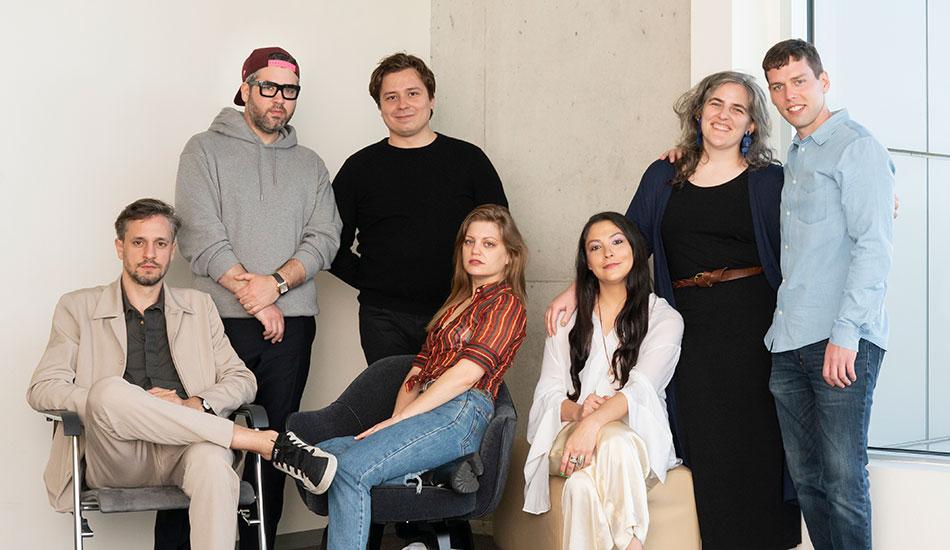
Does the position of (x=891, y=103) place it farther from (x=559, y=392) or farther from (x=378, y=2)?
(x=378, y=2)

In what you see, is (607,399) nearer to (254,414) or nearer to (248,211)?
(254,414)

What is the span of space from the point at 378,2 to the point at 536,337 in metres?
2.01

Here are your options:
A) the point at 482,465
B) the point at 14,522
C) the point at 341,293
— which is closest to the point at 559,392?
the point at 482,465

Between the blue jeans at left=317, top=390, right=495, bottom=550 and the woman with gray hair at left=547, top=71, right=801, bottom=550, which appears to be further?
the woman with gray hair at left=547, top=71, right=801, bottom=550

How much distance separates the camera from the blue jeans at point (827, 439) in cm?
306

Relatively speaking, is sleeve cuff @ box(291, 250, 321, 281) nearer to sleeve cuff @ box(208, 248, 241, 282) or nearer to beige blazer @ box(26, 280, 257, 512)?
sleeve cuff @ box(208, 248, 241, 282)

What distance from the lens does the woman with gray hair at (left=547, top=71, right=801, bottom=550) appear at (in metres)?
3.45

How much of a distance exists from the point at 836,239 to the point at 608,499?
42.7 inches

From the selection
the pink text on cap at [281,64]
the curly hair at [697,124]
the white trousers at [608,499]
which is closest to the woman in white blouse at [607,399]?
the white trousers at [608,499]

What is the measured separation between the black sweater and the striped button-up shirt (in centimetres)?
62

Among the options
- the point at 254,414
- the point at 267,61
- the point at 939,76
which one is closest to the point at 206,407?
the point at 254,414

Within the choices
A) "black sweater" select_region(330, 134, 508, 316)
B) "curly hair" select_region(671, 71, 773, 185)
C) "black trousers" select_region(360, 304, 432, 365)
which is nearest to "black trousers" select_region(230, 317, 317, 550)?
"black trousers" select_region(360, 304, 432, 365)

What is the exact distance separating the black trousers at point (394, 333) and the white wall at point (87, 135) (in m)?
0.81

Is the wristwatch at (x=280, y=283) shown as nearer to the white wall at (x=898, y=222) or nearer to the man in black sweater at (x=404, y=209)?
the man in black sweater at (x=404, y=209)
